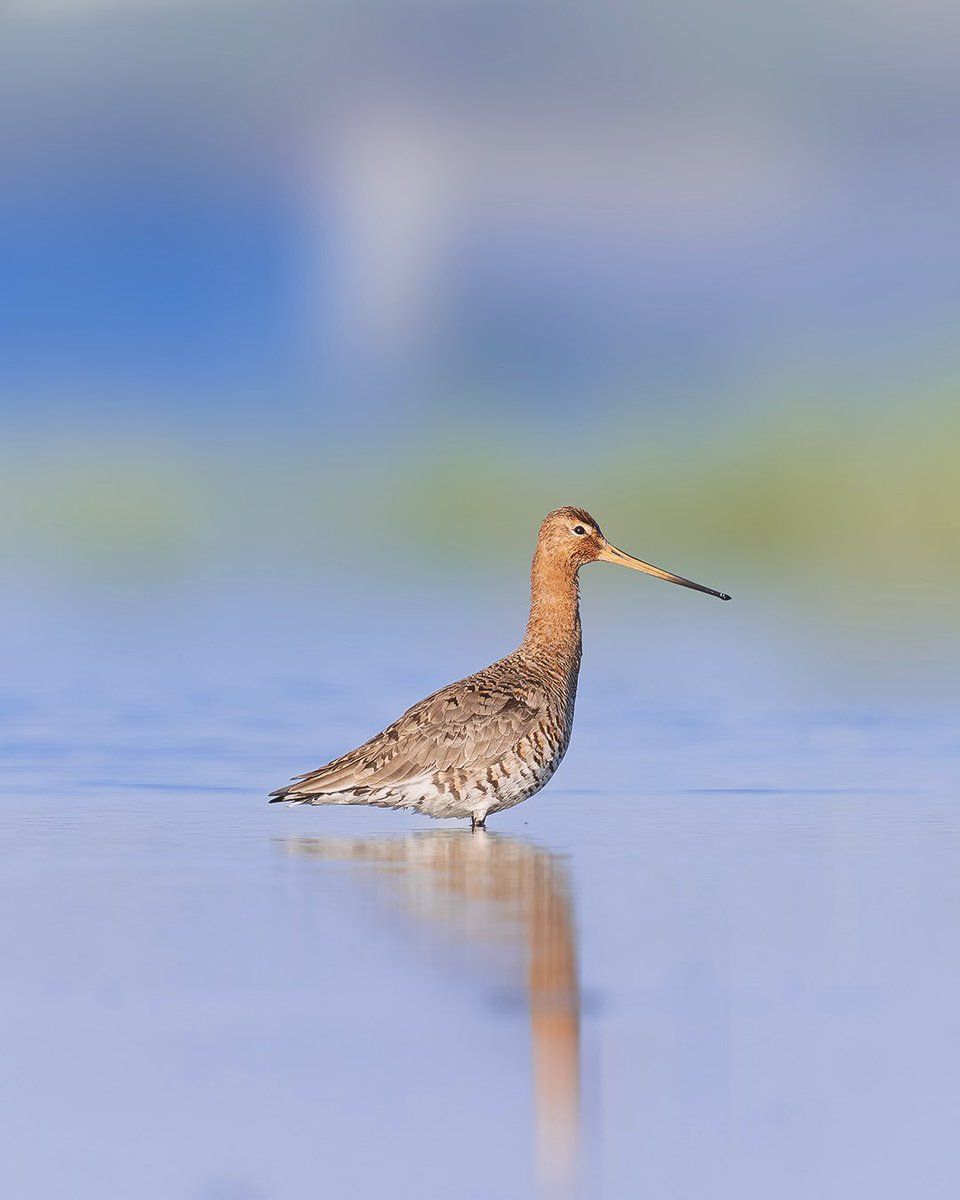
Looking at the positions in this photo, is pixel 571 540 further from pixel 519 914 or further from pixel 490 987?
pixel 490 987

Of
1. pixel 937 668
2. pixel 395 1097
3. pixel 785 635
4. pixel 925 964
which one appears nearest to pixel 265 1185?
pixel 395 1097

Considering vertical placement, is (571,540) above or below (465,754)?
above

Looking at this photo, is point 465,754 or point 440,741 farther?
point 440,741

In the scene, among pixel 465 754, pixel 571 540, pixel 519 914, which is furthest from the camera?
pixel 571 540

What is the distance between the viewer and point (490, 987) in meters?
5.46

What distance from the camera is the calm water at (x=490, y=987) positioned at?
13.5 ft

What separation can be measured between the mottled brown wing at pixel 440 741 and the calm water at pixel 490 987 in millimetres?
240

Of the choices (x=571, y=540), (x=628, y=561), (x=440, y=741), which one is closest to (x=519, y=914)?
(x=440, y=741)

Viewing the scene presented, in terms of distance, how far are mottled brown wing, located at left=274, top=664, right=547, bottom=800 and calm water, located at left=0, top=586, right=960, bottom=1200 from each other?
24 cm

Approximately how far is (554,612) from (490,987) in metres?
5.11

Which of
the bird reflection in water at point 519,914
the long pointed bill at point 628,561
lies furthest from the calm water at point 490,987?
the long pointed bill at point 628,561

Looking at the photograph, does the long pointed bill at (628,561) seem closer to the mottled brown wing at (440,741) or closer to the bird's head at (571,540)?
the bird's head at (571,540)

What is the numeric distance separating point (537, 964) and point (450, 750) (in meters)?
3.68

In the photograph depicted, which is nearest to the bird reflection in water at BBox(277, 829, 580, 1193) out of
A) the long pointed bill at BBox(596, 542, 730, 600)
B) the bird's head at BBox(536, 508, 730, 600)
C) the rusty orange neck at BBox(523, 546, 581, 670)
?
the rusty orange neck at BBox(523, 546, 581, 670)
